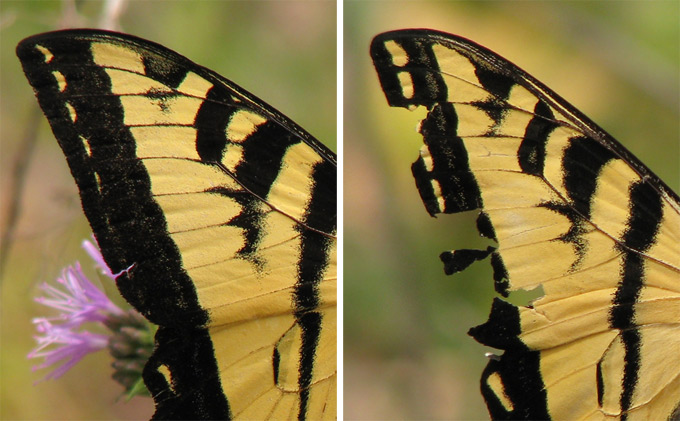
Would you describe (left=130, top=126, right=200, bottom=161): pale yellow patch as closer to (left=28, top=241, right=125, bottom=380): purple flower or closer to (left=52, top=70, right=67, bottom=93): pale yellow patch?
(left=52, top=70, right=67, bottom=93): pale yellow patch

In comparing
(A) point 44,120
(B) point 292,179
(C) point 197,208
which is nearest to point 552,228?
(B) point 292,179

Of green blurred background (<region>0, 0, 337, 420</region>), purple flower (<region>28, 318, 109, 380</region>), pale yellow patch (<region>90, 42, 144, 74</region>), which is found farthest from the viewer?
green blurred background (<region>0, 0, 337, 420</region>)

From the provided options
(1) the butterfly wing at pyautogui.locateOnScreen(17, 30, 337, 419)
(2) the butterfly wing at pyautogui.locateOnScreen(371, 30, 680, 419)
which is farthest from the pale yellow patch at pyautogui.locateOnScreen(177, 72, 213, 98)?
(2) the butterfly wing at pyautogui.locateOnScreen(371, 30, 680, 419)

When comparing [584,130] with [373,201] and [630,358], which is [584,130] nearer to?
[630,358]

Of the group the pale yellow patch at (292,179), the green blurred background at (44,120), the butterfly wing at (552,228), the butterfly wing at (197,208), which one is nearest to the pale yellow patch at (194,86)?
the butterfly wing at (197,208)

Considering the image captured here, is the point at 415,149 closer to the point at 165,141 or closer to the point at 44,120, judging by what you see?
the point at 165,141

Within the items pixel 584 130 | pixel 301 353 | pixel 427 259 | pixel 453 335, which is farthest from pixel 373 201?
pixel 584 130
